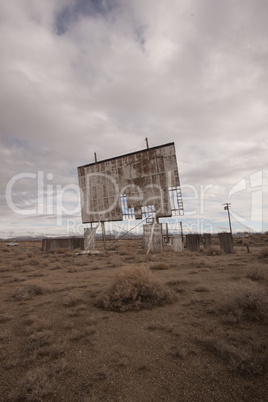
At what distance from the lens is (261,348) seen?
11.3ft

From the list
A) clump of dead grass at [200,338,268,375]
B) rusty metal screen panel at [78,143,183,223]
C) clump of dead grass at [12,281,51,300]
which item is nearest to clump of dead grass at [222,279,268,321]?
clump of dead grass at [200,338,268,375]

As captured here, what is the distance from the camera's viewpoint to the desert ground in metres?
2.82

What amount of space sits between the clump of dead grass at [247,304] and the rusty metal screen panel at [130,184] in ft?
43.4

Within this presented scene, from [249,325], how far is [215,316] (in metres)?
0.77

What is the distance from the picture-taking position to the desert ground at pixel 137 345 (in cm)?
282

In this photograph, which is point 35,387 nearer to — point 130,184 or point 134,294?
point 134,294

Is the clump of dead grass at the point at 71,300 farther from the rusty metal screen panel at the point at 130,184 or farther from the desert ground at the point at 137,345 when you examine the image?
the rusty metal screen panel at the point at 130,184

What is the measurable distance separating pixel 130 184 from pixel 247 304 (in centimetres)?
1656

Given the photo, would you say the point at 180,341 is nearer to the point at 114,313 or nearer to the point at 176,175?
the point at 114,313

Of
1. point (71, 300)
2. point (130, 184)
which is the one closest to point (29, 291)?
point (71, 300)

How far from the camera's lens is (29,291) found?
748cm

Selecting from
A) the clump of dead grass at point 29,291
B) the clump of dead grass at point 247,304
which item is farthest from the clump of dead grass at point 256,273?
the clump of dead grass at point 29,291

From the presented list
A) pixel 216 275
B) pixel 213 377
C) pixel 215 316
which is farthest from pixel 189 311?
pixel 216 275

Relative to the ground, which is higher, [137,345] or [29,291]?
[29,291]
